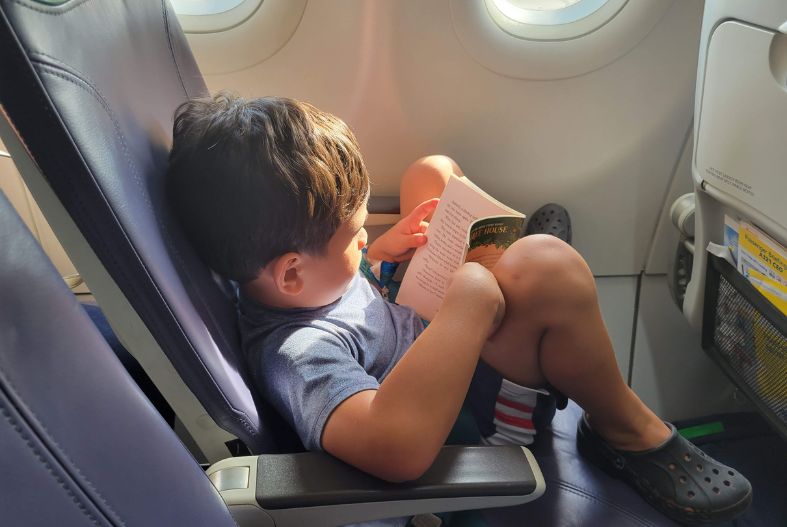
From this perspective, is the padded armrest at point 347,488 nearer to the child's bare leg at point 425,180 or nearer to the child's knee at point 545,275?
the child's knee at point 545,275

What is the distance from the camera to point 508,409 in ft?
2.73

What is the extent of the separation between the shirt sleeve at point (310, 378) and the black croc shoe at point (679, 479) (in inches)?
15.5

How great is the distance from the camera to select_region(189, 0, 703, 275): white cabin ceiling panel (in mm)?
1179

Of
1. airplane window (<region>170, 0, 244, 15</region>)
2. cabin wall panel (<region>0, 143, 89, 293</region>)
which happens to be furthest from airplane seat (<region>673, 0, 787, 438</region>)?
cabin wall panel (<region>0, 143, 89, 293</region>)

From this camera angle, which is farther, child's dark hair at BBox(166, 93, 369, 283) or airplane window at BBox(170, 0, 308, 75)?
airplane window at BBox(170, 0, 308, 75)

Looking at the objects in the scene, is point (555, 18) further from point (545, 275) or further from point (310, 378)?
point (310, 378)

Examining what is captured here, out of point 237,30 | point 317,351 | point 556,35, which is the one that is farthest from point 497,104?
point 317,351

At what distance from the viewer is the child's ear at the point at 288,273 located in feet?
2.42

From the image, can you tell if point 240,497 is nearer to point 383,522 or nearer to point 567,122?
point 383,522

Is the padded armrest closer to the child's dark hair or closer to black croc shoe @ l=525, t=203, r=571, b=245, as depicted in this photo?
the child's dark hair

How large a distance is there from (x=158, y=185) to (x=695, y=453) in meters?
0.83

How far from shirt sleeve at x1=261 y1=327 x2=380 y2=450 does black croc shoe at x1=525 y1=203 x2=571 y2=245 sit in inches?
31.3

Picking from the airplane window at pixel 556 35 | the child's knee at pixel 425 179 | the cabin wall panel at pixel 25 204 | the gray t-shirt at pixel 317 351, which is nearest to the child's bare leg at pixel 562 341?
the gray t-shirt at pixel 317 351

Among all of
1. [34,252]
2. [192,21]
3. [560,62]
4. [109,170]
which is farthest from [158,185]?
[560,62]
